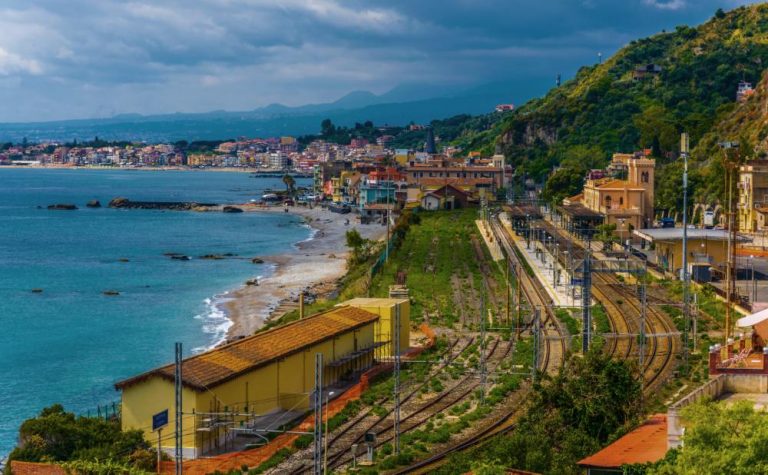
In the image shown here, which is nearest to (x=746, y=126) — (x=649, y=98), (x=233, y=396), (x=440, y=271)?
(x=440, y=271)

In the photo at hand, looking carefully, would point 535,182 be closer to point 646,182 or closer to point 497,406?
point 646,182

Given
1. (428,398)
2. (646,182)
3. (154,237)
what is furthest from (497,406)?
(154,237)

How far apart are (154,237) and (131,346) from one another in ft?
177

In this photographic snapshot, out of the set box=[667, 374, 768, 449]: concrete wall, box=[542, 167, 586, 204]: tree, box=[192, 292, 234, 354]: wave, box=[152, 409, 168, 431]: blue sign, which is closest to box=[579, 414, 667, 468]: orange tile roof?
box=[667, 374, 768, 449]: concrete wall

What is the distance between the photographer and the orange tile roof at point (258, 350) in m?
23.3

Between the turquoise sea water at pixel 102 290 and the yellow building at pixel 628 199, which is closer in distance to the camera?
the turquoise sea water at pixel 102 290

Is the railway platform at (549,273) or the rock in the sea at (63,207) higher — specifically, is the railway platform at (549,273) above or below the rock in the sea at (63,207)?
above

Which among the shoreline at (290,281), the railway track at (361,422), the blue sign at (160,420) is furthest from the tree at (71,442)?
the shoreline at (290,281)

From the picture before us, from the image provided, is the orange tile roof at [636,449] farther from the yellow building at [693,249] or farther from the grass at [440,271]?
the yellow building at [693,249]

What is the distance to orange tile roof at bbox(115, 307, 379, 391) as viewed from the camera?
23344mm

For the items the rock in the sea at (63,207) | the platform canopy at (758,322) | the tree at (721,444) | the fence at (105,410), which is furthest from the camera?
the rock in the sea at (63,207)

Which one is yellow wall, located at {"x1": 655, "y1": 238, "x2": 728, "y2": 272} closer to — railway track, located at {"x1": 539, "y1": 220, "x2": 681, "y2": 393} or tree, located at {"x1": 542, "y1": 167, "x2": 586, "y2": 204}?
railway track, located at {"x1": 539, "y1": 220, "x2": 681, "y2": 393}

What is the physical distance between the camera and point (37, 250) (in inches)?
3319

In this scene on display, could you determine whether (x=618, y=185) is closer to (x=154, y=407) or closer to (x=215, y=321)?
(x=215, y=321)
